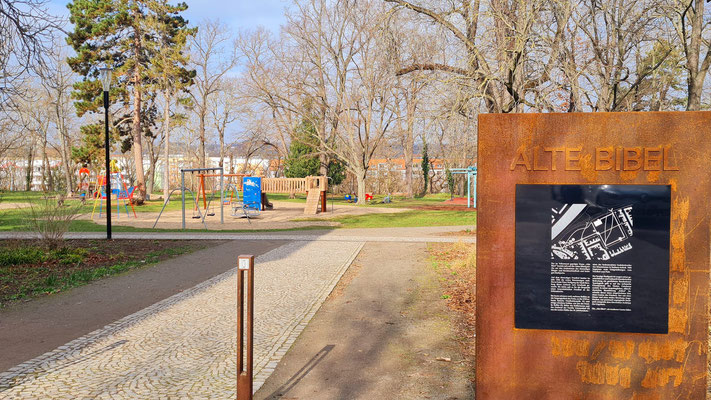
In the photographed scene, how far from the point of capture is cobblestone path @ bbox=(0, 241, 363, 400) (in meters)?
4.14

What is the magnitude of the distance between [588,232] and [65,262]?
9.94m

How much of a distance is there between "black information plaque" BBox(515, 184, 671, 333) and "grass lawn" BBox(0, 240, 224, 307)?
696cm

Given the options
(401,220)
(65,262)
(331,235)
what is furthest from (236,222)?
(65,262)

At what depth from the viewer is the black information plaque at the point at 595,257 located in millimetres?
3750

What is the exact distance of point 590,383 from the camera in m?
3.79

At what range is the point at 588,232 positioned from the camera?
3.77m

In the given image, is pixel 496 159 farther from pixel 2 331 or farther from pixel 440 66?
pixel 440 66

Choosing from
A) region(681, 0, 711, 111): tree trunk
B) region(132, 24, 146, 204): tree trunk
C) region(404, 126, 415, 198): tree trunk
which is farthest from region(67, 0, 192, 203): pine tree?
region(681, 0, 711, 111): tree trunk

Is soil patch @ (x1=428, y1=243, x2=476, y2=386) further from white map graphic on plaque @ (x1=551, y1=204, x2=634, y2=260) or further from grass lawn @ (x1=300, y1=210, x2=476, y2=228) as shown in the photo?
grass lawn @ (x1=300, y1=210, x2=476, y2=228)

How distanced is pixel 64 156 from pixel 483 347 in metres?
47.6

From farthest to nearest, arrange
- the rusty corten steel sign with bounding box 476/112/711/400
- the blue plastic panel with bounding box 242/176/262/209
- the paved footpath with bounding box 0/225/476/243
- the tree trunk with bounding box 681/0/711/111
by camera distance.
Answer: the blue plastic panel with bounding box 242/176/262/209, the paved footpath with bounding box 0/225/476/243, the tree trunk with bounding box 681/0/711/111, the rusty corten steel sign with bounding box 476/112/711/400

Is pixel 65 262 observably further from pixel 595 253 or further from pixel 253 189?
pixel 253 189

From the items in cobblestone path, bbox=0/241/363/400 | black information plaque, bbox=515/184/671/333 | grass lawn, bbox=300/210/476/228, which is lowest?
cobblestone path, bbox=0/241/363/400


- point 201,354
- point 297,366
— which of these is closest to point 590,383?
point 297,366
